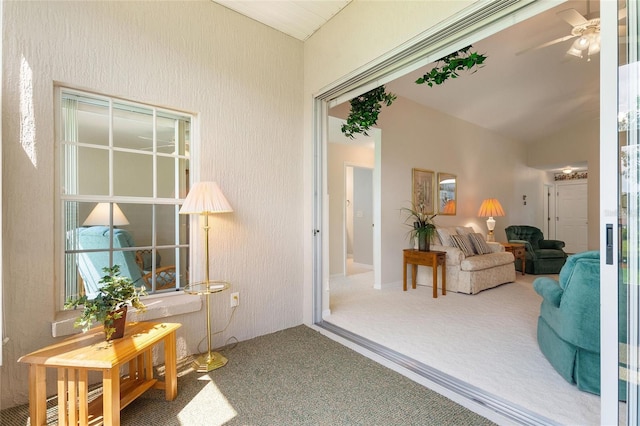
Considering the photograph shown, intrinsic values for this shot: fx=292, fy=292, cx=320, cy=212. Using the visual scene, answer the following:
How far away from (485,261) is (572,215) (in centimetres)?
604

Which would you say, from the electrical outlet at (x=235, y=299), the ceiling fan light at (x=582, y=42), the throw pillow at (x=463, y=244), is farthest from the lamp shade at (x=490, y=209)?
the electrical outlet at (x=235, y=299)

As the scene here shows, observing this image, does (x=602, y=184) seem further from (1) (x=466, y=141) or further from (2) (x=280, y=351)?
(1) (x=466, y=141)

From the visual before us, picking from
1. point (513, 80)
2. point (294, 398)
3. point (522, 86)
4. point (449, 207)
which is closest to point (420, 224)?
point (449, 207)

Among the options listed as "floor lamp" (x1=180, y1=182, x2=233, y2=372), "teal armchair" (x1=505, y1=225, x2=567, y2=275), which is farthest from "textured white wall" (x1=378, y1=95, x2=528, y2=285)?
"floor lamp" (x1=180, y1=182, x2=233, y2=372)

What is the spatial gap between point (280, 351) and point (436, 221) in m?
3.90

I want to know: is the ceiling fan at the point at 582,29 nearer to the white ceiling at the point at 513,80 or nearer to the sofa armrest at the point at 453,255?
the white ceiling at the point at 513,80

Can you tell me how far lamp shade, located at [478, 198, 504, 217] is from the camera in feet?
18.9

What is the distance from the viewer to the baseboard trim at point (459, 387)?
5.18 ft

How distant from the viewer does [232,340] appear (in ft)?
8.29

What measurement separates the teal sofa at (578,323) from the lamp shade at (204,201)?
240cm

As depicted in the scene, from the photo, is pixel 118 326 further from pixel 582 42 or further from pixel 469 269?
pixel 582 42

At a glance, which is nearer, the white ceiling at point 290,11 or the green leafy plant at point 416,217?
the white ceiling at point 290,11

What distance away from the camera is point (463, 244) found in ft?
14.8

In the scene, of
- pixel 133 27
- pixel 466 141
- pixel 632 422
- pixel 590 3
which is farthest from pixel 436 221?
pixel 133 27
